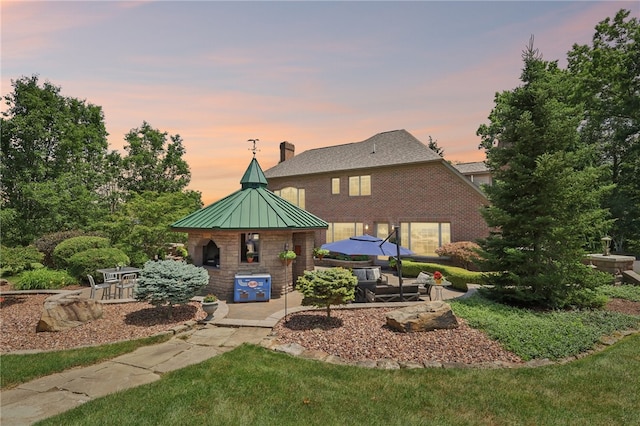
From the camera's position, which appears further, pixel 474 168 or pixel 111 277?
pixel 474 168

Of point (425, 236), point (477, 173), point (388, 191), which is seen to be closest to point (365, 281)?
point (425, 236)

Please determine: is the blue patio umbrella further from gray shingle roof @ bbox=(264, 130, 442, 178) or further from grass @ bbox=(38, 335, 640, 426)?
gray shingle roof @ bbox=(264, 130, 442, 178)

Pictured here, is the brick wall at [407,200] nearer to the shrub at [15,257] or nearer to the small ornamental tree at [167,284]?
the small ornamental tree at [167,284]

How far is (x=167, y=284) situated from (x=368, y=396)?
761cm

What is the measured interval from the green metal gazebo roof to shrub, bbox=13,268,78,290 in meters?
6.31

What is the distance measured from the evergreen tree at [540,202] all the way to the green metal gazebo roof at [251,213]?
344 inches

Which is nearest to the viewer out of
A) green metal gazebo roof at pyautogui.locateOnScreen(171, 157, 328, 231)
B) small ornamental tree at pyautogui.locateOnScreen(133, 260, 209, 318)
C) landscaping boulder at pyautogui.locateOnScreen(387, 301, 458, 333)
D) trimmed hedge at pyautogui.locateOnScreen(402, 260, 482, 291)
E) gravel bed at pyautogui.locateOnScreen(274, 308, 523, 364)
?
gravel bed at pyautogui.locateOnScreen(274, 308, 523, 364)

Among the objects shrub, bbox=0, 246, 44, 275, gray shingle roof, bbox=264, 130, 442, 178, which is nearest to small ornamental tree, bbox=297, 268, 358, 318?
shrub, bbox=0, 246, 44, 275

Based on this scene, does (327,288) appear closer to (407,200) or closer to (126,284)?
(126,284)

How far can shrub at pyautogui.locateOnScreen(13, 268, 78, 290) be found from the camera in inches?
606

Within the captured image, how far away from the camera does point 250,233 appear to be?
15.3m

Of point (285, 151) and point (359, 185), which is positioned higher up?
point (285, 151)

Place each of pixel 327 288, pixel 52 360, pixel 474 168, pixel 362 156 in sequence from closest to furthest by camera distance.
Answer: pixel 52 360
pixel 327 288
pixel 474 168
pixel 362 156

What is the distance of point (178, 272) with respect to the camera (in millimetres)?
11086
